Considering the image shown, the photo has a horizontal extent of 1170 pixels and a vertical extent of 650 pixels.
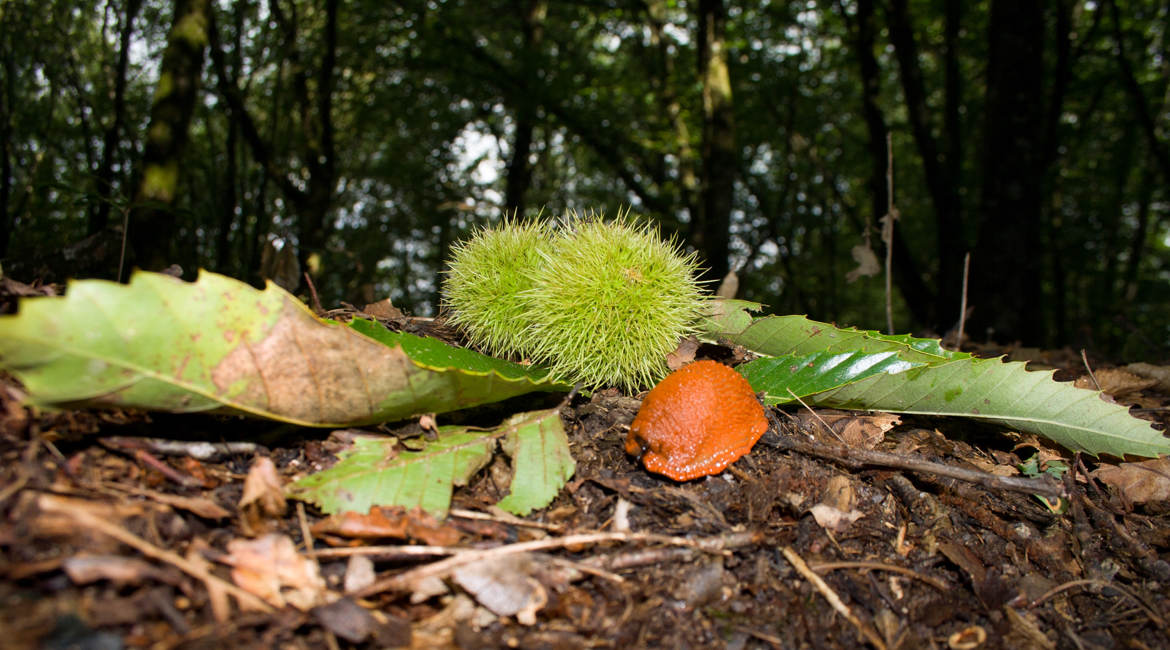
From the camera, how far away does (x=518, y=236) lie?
203 centimetres

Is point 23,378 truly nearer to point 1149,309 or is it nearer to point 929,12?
point 929,12

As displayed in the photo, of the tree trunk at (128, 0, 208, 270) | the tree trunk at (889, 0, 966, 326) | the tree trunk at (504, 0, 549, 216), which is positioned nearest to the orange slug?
the tree trunk at (128, 0, 208, 270)

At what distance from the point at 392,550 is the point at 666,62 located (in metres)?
10.8

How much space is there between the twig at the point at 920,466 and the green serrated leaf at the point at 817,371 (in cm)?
17

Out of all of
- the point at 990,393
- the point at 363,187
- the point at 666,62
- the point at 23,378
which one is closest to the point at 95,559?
the point at 23,378

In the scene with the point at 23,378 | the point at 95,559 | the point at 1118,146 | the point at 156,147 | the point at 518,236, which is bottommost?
the point at 95,559

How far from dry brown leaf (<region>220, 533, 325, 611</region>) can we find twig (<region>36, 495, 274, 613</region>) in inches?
0.9

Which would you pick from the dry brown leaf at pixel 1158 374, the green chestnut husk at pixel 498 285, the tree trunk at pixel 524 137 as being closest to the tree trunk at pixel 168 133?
the green chestnut husk at pixel 498 285

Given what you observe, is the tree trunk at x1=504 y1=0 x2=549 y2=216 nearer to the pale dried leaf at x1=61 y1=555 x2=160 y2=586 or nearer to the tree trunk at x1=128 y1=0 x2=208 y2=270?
the tree trunk at x1=128 y1=0 x2=208 y2=270

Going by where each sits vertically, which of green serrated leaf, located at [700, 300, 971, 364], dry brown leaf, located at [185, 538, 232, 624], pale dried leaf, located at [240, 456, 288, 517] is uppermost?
green serrated leaf, located at [700, 300, 971, 364]

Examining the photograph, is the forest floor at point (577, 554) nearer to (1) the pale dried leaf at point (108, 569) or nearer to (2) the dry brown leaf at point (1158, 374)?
(1) the pale dried leaf at point (108, 569)

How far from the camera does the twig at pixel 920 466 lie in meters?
1.61

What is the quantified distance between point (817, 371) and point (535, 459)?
0.88 metres

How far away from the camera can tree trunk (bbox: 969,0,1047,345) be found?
195 inches
